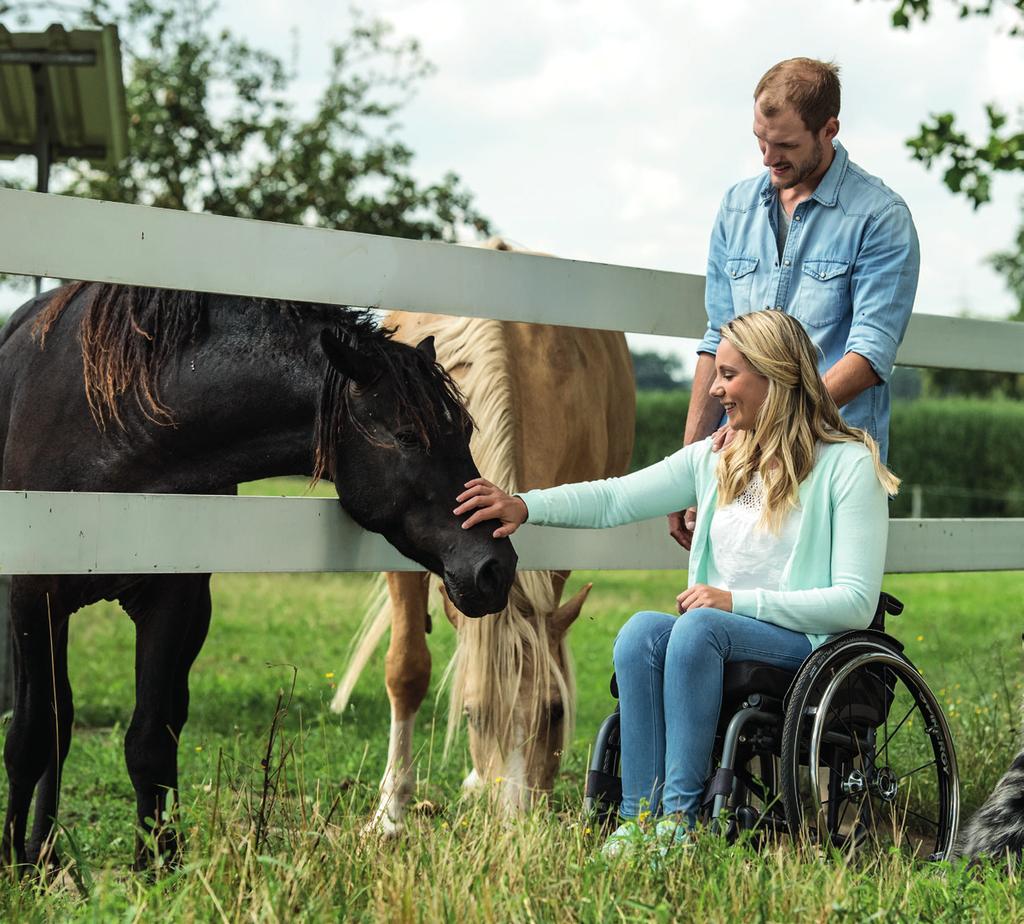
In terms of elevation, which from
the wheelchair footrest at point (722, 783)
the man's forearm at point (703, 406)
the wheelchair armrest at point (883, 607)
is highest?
the man's forearm at point (703, 406)

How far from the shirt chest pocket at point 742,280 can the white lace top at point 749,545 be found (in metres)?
0.67

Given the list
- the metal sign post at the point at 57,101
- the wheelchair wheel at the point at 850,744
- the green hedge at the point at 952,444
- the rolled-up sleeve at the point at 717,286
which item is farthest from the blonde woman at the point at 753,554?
the green hedge at the point at 952,444

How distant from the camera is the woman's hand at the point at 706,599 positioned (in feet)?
8.84

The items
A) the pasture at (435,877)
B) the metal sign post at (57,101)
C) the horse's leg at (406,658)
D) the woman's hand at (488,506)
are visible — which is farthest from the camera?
the metal sign post at (57,101)

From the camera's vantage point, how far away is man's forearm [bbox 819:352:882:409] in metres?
3.03

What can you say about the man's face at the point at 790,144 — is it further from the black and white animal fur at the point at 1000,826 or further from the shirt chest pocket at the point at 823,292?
the black and white animal fur at the point at 1000,826

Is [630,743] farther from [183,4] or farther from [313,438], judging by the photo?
[183,4]

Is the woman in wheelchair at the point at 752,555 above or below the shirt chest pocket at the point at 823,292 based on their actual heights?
below

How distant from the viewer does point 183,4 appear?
66.5 feet

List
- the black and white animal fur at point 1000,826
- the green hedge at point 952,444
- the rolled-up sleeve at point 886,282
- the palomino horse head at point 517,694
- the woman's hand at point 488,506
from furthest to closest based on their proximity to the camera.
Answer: the green hedge at point 952,444 < the palomino horse head at point 517,694 < the rolled-up sleeve at point 886,282 < the black and white animal fur at point 1000,826 < the woman's hand at point 488,506

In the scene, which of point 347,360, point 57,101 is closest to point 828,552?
point 347,360

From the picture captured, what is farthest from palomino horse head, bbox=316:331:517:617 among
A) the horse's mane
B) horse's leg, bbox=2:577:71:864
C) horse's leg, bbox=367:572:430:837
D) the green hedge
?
the green hedge

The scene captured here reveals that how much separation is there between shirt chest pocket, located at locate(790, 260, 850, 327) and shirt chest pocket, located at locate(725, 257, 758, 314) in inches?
5.6

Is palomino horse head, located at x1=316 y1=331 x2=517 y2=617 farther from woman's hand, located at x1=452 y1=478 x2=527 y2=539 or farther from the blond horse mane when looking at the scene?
the blond horse mane
